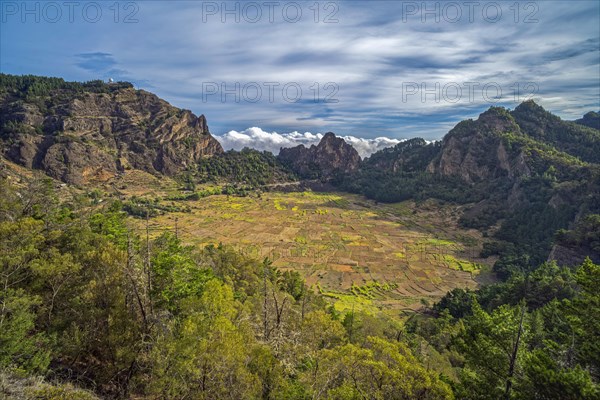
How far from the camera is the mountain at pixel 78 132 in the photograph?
140 m

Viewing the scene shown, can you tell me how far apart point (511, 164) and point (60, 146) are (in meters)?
220

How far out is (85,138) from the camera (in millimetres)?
160250

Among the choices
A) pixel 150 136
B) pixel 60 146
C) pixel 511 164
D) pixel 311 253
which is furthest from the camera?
pixel 150 136

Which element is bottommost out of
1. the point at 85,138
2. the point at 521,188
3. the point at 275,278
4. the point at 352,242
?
the point at 352,242

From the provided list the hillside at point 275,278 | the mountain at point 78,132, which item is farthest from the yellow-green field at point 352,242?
the mountain at point 78,132

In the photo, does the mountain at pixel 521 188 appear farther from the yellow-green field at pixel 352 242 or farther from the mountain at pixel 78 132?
the mountain at pixel 78 132

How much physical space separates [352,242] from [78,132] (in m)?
147

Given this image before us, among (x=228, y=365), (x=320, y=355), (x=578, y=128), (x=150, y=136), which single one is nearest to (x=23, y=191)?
(x=228, y=365)

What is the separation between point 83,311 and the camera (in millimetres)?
17953

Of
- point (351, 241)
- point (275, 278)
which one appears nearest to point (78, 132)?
point (351, 241)

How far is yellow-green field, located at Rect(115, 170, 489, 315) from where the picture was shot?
68.1 metres

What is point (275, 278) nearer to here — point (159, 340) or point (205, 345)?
point (159, 340)

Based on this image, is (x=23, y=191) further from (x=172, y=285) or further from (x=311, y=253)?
(x=311, y=253)

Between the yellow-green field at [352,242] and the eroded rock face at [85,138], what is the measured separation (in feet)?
86.4
